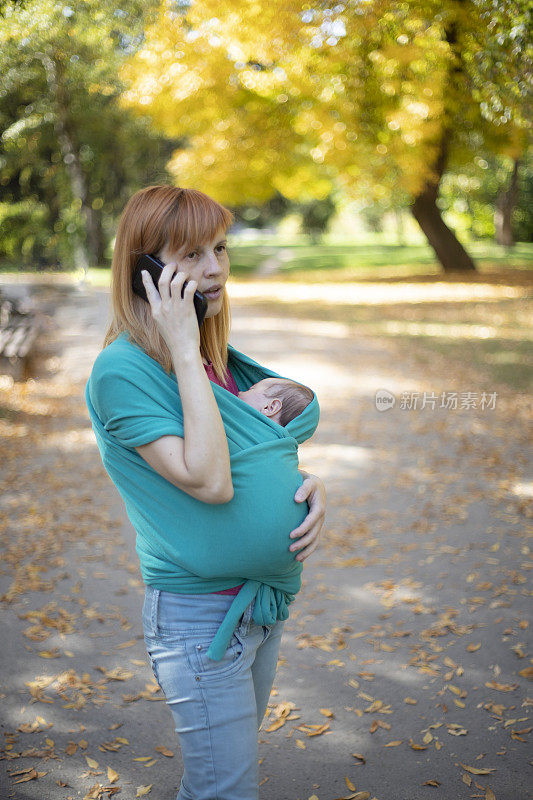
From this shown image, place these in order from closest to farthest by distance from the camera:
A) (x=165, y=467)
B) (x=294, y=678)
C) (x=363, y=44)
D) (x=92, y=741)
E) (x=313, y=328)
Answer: (x=165, y=467) → (x=92, y=741) → (x=294, y=678) → (x=363, y=44) → (x=313, y=328)

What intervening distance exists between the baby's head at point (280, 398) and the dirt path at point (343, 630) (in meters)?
1.65

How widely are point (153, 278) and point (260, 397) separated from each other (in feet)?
1.83

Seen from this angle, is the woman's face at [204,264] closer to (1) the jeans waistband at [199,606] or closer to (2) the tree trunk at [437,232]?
(1) the jeans waistband at [199,606]

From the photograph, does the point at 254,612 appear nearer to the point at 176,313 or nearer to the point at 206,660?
the point at 206,660

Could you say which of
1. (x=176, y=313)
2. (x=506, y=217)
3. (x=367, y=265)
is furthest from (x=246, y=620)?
(x=506, y=217)

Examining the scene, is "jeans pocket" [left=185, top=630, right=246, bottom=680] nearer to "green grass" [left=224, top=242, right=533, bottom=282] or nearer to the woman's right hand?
the woman's right hand

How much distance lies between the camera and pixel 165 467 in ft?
5.25

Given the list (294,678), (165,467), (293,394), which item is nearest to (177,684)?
(165,467)

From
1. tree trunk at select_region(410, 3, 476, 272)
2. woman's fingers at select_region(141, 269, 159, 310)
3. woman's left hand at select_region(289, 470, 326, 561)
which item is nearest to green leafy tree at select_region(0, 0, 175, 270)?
woman's fingers at select_region(141, 269, 159, 310)

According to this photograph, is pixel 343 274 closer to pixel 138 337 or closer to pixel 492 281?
pixel 492 281

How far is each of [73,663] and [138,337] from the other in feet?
8.16

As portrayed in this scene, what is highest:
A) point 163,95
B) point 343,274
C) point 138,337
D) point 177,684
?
point 163,95

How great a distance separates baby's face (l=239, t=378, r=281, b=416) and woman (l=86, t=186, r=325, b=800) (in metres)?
0.26

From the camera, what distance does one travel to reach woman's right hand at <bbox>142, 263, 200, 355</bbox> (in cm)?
162
